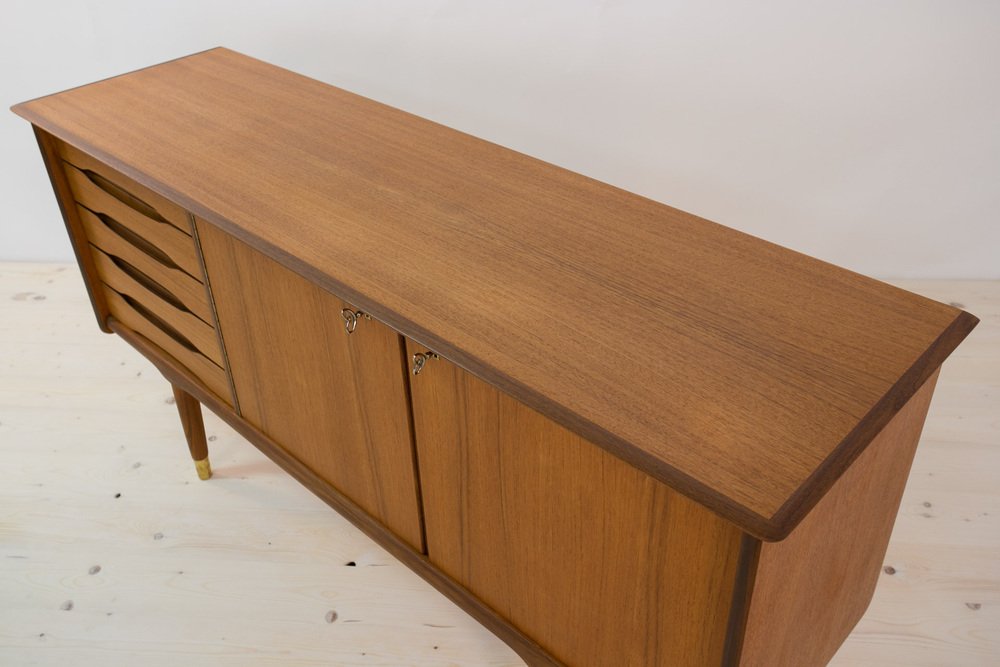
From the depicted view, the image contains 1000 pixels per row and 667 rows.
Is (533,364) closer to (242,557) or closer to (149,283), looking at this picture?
(149,283)

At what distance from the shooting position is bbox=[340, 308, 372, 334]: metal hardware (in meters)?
1.43

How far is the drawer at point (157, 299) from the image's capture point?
1.92m

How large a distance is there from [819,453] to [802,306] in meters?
0.30

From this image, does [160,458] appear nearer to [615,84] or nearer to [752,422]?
[615,84]

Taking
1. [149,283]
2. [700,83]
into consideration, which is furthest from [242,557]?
[700,83]

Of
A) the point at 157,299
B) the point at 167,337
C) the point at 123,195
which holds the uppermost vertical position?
the point at 123,195

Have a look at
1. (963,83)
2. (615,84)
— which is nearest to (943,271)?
(963,83)

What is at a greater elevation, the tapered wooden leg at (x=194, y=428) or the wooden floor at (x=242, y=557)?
the tapered wooden leg at (x=194, y=428)

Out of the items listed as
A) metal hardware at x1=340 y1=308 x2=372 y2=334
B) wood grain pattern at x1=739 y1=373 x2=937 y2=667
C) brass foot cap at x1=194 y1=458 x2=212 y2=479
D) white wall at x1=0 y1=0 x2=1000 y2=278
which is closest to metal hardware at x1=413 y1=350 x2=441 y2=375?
metal hardware at x1=340 y1=308 x2=372 y2=334

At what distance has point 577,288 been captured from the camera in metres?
1.38

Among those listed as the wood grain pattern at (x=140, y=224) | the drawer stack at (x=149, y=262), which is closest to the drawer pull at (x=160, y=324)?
the drawer stack at (x=149, y=262)

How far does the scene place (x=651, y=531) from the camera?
46.6 inches

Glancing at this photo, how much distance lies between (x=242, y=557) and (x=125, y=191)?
0.85m

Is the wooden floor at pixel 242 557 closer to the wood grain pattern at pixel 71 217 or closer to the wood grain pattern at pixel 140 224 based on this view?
the wood grain pattern at pixel 71 217
